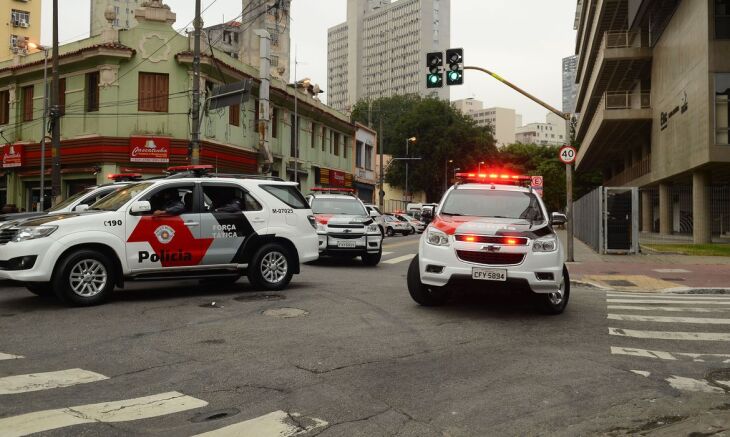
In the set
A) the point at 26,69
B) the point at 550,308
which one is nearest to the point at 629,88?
the point at 26,69

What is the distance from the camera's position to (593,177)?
7869 cm

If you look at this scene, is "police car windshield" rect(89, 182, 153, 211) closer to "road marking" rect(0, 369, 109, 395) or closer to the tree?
"road marking" rect(0, 369, 109, 395)

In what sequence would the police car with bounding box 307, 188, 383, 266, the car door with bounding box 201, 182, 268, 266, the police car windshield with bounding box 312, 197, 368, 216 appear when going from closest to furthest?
the car door with bounding box 201, 182, 268, 266, the police car with bounding box 307, 188, 383, 266, the police car windshield with bounding box 312, 197, 368, 216

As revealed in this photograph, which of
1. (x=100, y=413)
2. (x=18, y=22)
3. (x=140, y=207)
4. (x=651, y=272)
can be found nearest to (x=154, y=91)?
(x=140, y=207)

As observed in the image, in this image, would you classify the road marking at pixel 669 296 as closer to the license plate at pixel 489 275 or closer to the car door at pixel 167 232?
the license plate at pixel 489 275

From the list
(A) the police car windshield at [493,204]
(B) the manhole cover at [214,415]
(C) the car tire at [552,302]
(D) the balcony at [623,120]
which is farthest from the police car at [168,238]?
(D) the balcony at [623,120]

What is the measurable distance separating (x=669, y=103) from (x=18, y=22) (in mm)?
67466

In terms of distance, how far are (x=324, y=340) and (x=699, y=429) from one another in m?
3.72

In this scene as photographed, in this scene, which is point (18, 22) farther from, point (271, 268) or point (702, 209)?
point (271, 268)

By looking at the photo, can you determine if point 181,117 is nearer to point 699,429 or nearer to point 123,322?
point 123,322

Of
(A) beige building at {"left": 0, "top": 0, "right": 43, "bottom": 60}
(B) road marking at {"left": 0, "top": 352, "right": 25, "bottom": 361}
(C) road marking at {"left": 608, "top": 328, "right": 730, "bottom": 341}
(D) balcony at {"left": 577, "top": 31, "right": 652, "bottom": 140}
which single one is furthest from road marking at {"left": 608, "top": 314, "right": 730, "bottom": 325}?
(A) beige building at {"left": 0, "top": 0, "right": 43, "bottom": 60}

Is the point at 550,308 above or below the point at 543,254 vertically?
below

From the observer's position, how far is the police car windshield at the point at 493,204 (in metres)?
9.08

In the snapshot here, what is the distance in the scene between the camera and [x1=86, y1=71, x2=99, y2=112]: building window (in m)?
28.1
